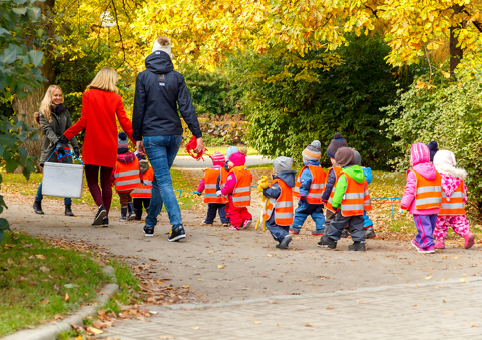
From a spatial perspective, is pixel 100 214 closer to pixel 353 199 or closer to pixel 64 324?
pixel 353 199

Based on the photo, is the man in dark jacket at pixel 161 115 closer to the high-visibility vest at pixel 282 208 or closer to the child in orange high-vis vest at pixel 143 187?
the high-visibility vest at pixel 282 208

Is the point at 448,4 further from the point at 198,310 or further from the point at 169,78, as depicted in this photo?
the point at 198,310

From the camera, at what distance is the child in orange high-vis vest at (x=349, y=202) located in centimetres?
801

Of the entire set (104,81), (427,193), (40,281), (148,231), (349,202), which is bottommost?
(40,281)

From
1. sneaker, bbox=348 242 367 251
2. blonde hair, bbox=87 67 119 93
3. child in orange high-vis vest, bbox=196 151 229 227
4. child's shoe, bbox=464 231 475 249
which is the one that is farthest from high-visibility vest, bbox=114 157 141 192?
child's shoe, bbox=464 231 475 249

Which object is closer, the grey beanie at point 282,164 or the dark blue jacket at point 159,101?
the dark blue jacket at point 159,101

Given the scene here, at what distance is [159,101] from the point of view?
725 cm

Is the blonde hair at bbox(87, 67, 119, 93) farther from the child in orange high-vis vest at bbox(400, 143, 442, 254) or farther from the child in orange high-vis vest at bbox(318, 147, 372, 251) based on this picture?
the child in orange high-vis vest at bbox(400, 143, 442, 254)

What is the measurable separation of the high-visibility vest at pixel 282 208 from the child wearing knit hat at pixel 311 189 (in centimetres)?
141

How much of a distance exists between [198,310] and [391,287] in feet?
7.01

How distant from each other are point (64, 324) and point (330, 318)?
6.88ft

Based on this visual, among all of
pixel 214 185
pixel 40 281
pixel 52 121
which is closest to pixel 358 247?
pixel 214 185

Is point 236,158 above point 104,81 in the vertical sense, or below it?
below

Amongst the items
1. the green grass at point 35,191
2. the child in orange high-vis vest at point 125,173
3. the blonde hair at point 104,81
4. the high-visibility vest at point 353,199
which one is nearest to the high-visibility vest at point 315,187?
A: the high-visibility vest at point 353,199
